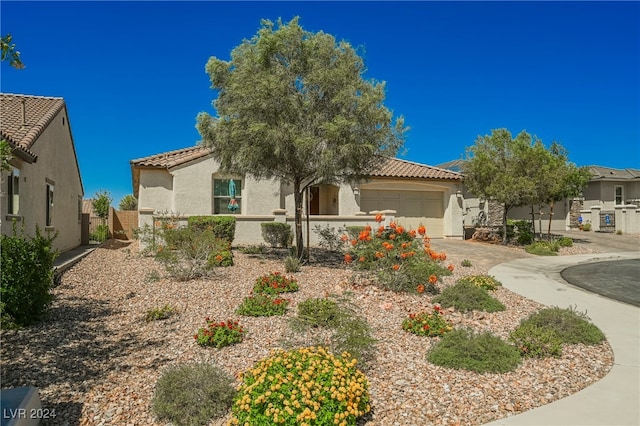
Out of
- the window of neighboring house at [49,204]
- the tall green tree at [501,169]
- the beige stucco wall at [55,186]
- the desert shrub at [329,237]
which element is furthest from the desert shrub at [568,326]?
the window of neighboring house at [49,204]

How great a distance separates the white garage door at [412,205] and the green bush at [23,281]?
18.2 m

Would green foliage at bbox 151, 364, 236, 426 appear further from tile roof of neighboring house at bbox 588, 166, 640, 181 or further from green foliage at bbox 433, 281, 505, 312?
tile roof of neighboring house at bbox 588, 166, 640, 181

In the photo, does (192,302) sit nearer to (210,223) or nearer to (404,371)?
(404,371)

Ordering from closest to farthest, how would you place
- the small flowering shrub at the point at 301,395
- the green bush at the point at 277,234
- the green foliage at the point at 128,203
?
the small flowering shrub at the point at 301,395 < the green bush at the point at 277,234 < the green foliage at the point at 128,203

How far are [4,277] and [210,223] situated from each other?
911 centimetres

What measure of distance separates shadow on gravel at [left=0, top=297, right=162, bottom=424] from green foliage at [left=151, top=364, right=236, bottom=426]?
2.81 ft

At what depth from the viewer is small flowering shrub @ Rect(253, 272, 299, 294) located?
9090mm

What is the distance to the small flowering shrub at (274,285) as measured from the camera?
9.09 metres

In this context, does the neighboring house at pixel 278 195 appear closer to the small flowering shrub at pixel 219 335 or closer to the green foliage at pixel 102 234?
the green foliage at pixel 102 234

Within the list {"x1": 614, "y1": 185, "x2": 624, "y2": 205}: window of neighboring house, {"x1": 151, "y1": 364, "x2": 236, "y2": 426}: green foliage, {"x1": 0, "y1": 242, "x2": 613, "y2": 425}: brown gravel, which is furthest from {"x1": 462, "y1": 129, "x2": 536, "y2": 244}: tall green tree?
{"x1": 151, "y1": 364, "x2": 236, "y2": 426}: green foliage

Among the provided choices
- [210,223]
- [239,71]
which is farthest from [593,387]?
[210,223]

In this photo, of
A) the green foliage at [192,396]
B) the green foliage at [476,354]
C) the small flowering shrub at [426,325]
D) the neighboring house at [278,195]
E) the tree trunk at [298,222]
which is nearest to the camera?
the green foliage at [192,396]

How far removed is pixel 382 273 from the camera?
9.41m

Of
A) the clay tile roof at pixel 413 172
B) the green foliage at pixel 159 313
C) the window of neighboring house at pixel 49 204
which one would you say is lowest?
the green foliage at pixel 159 313
